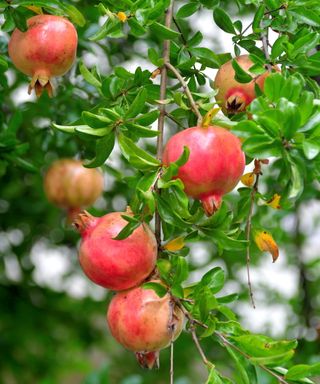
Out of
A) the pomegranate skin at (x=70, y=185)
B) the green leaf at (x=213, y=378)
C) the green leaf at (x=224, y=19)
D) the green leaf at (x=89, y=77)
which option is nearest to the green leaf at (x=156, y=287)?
the green leaf at (x=213, y=378)

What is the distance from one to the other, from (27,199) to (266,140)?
1.76m

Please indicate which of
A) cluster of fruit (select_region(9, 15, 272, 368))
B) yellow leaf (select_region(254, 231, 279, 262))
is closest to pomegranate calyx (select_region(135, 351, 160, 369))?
cluster of fruit (select_region(9, 15, 272, 368))

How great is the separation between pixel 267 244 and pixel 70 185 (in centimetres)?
96

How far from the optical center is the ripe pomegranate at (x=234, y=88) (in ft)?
3.65

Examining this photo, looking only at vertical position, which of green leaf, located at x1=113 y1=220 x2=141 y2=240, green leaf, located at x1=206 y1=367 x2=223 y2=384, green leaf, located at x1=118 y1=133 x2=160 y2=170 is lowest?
green leaf, located at x1=206 y1=367 x2=223 y2=384

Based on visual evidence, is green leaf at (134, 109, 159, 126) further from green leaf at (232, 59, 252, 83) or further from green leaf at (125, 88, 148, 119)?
green leaf at (232, 59, 252, 83)

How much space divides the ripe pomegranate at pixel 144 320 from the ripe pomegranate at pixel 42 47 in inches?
14.8

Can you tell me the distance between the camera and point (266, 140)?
923 millimetres

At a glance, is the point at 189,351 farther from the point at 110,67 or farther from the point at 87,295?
the point at 110,67

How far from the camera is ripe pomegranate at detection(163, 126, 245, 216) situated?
961mm

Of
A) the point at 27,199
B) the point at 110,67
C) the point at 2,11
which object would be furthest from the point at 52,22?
the point at 27,199

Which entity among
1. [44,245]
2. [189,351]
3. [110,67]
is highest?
[110,67]

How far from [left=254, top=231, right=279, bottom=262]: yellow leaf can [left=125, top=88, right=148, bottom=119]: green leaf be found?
0.89 ft

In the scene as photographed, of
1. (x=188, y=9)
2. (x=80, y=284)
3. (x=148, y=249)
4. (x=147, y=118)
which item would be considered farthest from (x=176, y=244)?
(x=80, y=284)
